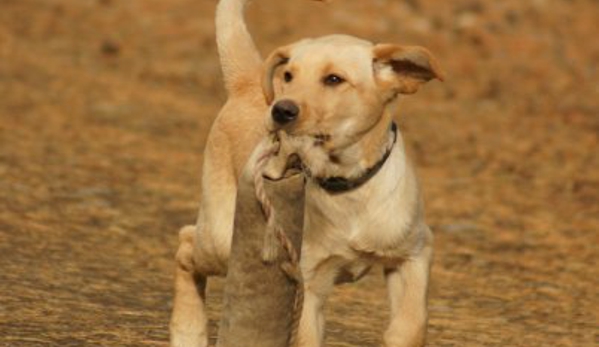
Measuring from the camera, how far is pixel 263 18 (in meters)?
18.8

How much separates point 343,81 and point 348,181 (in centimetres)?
43

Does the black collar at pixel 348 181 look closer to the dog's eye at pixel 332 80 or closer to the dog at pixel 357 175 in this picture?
the dog at pixel 357 175

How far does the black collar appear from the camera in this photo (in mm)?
6633

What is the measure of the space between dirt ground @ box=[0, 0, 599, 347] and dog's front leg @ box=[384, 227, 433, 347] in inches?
35.6

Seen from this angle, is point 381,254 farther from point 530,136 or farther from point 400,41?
point 400,41

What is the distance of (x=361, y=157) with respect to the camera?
661 centimetres

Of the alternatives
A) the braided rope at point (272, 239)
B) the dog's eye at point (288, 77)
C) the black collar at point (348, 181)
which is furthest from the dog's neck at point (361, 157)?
the braided rope at point (272, 239)

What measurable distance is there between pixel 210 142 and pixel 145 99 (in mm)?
7831

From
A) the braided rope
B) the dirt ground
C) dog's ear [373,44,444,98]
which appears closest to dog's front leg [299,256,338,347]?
the braided rope

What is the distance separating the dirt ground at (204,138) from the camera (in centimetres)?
825

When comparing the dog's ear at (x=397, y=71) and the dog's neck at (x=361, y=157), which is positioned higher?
the dog's ear at (x=397, y=71)

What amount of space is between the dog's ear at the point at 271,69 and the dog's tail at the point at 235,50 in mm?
759

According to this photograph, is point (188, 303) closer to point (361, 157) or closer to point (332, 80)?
point (361, 157)

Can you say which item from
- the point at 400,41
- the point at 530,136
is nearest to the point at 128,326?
the point at 530,136
